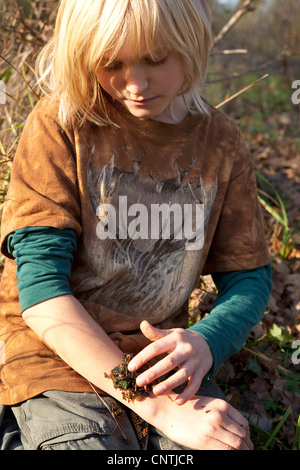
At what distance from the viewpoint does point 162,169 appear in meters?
2.08

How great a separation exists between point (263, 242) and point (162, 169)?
580 millimetres

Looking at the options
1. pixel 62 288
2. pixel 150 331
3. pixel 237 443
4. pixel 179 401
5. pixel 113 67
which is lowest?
pixel 237 443

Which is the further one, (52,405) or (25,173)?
(25,173)

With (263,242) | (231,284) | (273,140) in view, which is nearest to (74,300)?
(231,284)

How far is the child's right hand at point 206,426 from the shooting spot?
1737 millimetres

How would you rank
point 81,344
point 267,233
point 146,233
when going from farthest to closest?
point 267,233, point 146,233, point 81,344

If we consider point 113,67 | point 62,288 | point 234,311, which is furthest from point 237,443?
point 113,67

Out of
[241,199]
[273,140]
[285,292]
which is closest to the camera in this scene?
[241,199]

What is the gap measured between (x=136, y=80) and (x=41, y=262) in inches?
25.7

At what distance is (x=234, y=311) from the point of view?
2.13 meters

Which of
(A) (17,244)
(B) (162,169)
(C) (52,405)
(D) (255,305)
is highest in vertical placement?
(B) (162,169)

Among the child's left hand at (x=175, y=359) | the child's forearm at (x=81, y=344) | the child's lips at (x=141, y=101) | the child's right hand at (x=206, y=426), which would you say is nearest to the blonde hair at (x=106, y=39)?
the child's lips at (x=141, y=101)

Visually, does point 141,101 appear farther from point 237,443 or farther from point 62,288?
point 237,443
